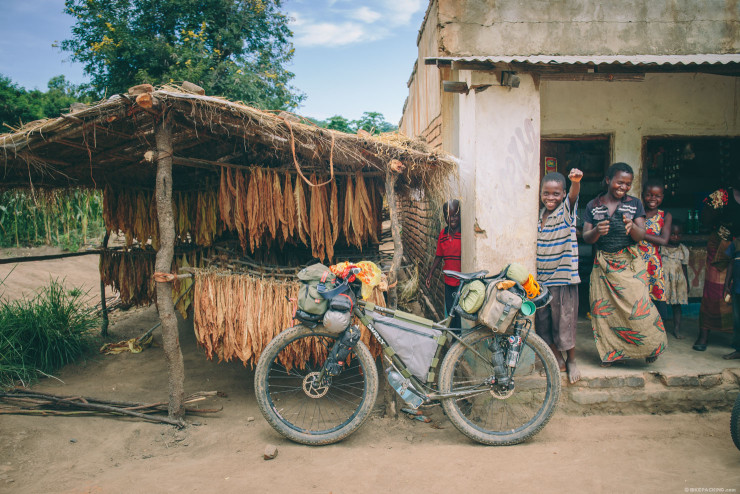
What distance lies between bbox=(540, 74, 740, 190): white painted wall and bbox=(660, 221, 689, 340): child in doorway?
2.45ft

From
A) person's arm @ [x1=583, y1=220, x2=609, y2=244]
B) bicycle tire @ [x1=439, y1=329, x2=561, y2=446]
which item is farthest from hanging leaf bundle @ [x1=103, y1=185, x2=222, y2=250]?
person's arm @ [x1=583, y1=220, x2=609, y2=244]

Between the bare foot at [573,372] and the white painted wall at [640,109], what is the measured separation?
2.64 m

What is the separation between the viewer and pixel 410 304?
5.51 metres

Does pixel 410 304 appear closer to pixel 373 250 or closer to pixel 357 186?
pixel 373 250

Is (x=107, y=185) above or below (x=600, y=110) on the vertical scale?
below

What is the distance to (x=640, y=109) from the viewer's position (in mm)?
5309

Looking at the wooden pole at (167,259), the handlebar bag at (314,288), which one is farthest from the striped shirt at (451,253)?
the wooden pole at (167,259)

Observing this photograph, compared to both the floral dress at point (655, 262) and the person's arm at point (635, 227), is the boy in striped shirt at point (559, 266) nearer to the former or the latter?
the person's arm at point (635, 227)

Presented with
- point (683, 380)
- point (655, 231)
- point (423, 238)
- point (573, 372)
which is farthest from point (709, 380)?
point (423, 238)

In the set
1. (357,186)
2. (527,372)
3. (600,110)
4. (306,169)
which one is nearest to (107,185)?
(306,169)

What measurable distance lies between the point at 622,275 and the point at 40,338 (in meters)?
6.77

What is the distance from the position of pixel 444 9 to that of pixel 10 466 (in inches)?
230

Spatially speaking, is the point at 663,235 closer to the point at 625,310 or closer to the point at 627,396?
the point at 625,310

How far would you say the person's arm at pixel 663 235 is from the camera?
415 cm
